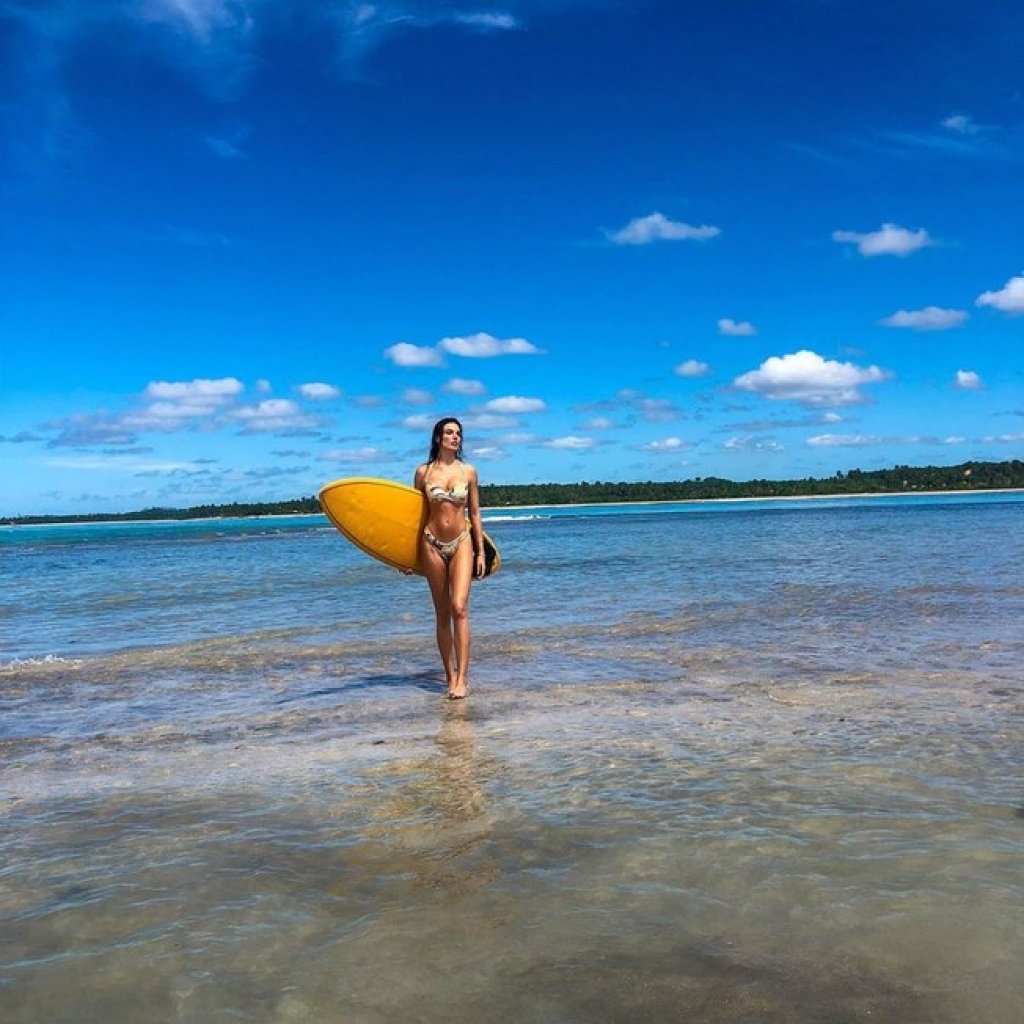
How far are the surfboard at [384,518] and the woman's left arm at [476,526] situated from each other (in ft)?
0.28

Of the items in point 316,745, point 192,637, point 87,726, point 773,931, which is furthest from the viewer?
point 192,637

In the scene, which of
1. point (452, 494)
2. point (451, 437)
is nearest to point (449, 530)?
point (452, 494)

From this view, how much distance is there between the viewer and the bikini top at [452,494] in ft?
27.7

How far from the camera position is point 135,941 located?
3535mm

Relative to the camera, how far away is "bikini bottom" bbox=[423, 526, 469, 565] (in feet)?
28.0

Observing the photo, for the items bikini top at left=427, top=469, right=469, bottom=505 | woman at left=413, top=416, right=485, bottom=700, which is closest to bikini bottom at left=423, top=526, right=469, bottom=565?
woman at left=413, top=416, right=485, bottom=700

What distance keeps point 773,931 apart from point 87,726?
5919 millimetres

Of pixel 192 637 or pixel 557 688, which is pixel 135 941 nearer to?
pixel 557 688

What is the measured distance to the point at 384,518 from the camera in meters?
9.16

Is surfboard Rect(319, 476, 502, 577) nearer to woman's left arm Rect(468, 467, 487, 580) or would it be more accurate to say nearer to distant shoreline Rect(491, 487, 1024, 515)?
woman's left arm Rect(468, 467, 487, 580)

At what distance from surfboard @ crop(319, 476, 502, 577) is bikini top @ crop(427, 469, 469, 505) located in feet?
0.88

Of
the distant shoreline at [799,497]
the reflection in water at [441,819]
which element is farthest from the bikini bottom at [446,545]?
the distant shoreline at [799,497]

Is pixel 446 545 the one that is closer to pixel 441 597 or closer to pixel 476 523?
pixel 476 523

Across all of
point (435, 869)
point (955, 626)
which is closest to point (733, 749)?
point (435, 869)
